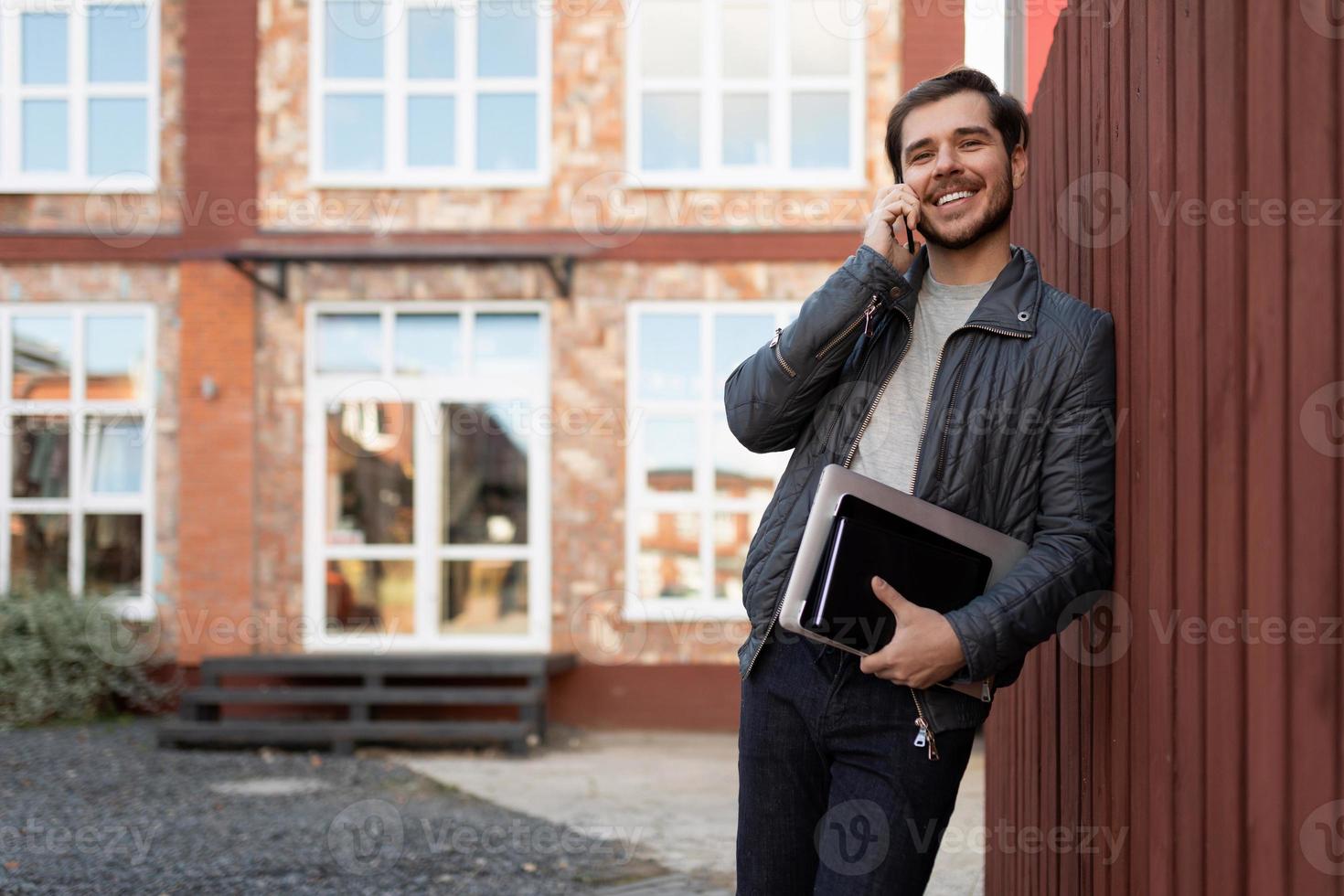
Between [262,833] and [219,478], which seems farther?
[219,478]

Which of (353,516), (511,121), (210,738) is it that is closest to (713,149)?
(511,121)

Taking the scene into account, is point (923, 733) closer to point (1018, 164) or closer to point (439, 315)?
point (1018, 164)

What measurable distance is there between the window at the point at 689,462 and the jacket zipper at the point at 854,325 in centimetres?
872

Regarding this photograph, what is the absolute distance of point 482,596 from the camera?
36.8 ft

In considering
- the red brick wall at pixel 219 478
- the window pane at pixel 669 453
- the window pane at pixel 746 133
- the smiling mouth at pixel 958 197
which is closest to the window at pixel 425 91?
the red brick wall at pixel 219 478

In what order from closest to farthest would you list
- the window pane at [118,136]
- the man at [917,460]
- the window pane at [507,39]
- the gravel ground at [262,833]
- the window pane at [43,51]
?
the man at [917,460] < the gravel ground at [262,833] < the window pane at [507,39] < the window pane at [118,136] < the window pane at [43,51]

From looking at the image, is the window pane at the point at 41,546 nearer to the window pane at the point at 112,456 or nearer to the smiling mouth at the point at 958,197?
the window pane at the point at 112,456

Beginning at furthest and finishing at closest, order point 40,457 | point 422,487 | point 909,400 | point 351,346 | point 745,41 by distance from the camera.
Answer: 1. point 40,457
2. point 745,41
3. point 422,487
4. point 351,346
5. point 909,400

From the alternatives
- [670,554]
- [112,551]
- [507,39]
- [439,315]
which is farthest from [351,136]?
[670,554]

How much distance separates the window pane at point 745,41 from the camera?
11.3 metres

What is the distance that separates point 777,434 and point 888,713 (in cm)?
52

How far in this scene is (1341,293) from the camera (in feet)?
4.67

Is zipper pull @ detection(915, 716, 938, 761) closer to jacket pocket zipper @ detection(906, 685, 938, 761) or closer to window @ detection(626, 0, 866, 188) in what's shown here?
jacket pocket zipper @ detection(906, 685, 938, 761)

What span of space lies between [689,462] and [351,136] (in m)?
3.89
